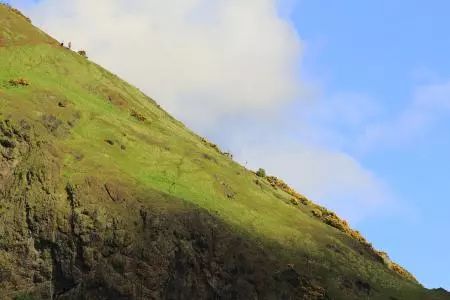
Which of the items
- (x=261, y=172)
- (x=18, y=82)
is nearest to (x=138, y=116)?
(x=18, y=82)

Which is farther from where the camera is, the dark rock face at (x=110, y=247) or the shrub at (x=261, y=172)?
the shrub at (x=261, y=172)

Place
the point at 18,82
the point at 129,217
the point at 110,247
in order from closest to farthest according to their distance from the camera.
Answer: the point at 110,247, the point at 129,217, the point at 18,82

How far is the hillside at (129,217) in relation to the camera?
136ft

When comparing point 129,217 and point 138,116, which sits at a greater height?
point 138,116

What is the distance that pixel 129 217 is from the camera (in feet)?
143

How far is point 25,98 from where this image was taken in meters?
51.2

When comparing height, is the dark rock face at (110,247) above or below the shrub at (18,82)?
below

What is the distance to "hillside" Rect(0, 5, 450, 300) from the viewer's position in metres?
41.3

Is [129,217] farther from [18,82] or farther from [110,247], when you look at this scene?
[18,82]

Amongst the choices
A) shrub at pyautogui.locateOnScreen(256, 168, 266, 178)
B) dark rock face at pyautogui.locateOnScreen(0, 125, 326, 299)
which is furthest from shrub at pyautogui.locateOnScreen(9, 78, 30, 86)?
shrub at pyautogui.locateOnScreen(256, 168, 266, 178)

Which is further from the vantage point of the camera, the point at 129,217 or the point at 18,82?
the point at 18,82

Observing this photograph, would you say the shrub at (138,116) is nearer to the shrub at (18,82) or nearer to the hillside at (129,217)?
the hillside at (129,217)

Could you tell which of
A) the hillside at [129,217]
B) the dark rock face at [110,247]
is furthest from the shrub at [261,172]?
the dark rock face at [110,247]

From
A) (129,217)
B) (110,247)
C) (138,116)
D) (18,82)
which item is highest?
(138,116)
